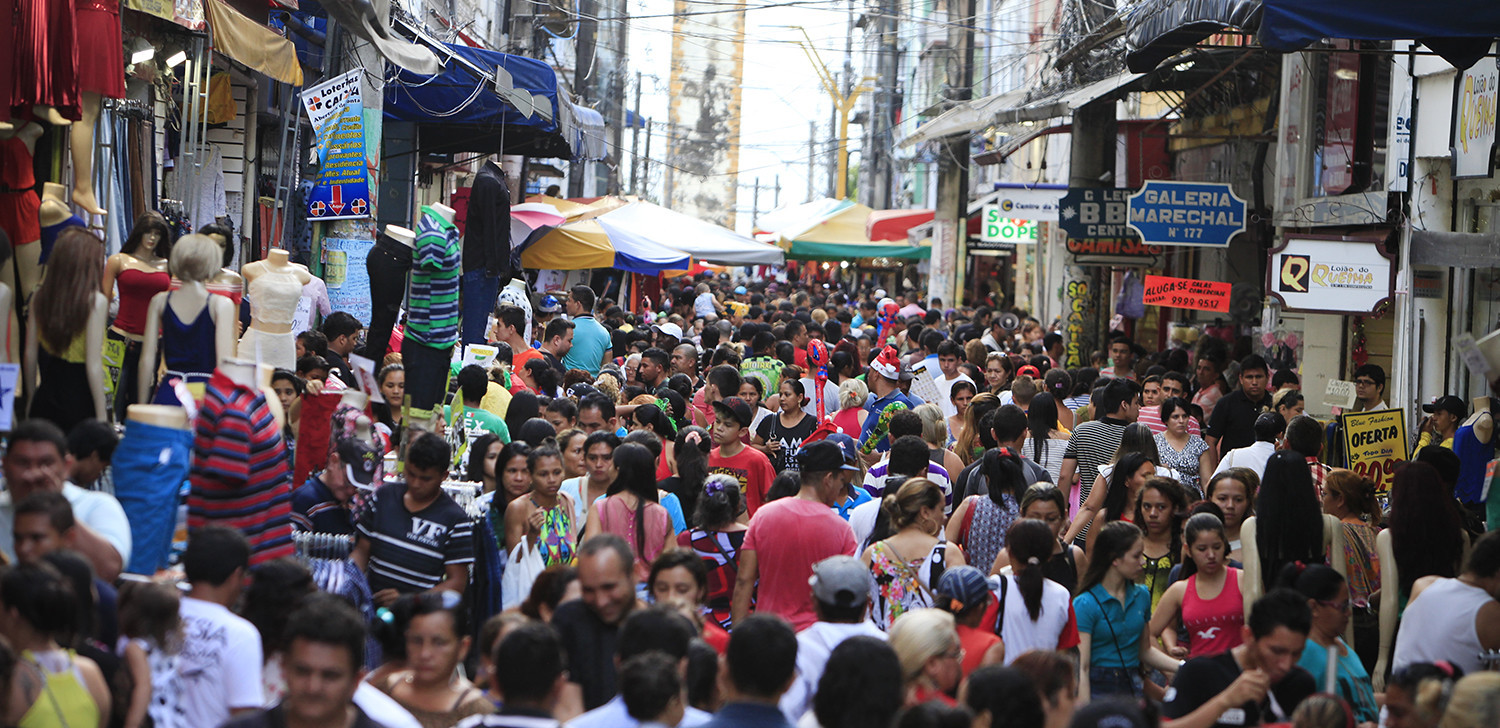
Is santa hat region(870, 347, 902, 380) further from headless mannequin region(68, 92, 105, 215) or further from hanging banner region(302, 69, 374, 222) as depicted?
headless mannequin region(68, 92, 105, 215)

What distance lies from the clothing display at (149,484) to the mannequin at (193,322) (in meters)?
0.66

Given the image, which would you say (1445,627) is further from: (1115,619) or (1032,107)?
(1032,107)

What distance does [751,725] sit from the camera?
4309 mm

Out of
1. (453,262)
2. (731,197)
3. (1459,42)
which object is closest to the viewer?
(453,262)

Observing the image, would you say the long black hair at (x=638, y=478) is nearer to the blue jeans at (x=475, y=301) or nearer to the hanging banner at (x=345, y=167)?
the blue jeans at (x=475, y=301)

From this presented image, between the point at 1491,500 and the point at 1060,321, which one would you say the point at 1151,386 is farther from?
the point at 1060,321

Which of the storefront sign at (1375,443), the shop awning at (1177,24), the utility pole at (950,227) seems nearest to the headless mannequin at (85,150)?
the shop awning at (1177,24)

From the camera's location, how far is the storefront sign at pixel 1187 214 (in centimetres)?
1527

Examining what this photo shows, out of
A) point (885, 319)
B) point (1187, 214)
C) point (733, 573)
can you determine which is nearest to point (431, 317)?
point (733, 573)

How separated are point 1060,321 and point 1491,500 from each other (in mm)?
17308

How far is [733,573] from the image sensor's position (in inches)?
273

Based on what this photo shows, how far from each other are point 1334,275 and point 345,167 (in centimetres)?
775

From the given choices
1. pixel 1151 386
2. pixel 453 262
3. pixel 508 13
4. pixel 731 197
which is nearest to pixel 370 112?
pixel 453 262

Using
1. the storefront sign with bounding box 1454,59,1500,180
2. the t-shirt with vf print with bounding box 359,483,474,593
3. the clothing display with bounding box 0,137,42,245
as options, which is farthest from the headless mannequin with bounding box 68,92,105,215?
the storefront sign with bounding box 1454,59,1500,180
